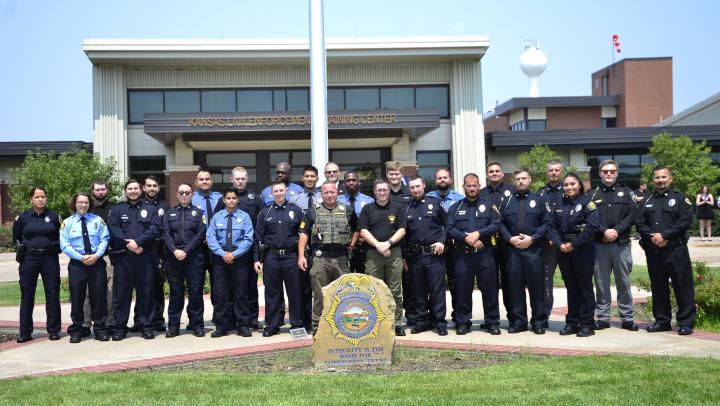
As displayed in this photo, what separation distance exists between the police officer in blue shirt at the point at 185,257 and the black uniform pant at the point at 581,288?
471 cm

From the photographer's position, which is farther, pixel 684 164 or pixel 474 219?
pixel 684 164

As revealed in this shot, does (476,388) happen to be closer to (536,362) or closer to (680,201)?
(536,362)

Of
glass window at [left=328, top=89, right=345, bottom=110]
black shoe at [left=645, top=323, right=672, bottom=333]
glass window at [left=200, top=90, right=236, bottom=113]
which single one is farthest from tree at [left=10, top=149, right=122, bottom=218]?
black shoe at [left=645, top=323, right=672, bottom=333]

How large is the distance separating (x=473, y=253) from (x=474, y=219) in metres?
0.44

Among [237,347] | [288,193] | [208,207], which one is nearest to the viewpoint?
[237,347]

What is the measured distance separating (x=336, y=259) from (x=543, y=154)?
24631 millimetres

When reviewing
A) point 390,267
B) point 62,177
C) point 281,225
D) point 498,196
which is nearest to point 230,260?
point 281,225

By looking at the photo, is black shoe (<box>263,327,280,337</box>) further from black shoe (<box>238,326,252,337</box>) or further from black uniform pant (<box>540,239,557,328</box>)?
black uniform pant (<box>540,239,557,328</box>)

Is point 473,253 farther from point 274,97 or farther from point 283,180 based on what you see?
point 274,97

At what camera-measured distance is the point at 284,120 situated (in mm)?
29047

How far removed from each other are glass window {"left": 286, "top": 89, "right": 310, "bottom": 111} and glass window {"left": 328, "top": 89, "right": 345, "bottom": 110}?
96 cm

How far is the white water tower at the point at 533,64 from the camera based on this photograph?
56.4 meters

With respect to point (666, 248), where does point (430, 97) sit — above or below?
above

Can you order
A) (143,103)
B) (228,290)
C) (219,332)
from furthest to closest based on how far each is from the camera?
(143,103)
(228,290)
(219,332)
